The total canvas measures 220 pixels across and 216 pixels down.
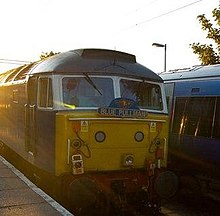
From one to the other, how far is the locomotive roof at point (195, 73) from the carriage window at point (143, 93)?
5.16ft

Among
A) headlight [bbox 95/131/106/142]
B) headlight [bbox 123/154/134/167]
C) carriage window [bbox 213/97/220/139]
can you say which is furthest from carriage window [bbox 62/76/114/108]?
carriage window [bbox 213/97/220/139]

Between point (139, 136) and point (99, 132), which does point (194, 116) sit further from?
point (99, 132)

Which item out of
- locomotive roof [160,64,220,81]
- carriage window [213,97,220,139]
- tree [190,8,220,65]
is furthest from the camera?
tree [190,8,220,65]

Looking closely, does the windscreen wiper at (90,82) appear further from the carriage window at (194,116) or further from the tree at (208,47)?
the tree at (208,47)

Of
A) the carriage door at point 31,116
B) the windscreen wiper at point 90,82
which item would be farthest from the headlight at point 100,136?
the carriage door at point 31,116

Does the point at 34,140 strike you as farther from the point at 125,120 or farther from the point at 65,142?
the point at 125,120

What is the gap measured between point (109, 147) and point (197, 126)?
9.52 ft

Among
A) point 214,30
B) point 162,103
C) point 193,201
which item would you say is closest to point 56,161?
point 162,103

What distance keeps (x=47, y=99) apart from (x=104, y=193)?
2.06 metres

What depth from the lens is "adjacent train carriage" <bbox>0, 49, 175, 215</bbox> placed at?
7090 millimetres

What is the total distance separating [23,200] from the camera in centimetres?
663

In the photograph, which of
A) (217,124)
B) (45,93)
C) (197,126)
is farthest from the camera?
(197,126)

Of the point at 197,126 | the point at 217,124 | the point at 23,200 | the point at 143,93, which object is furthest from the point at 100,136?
the point at 197,126

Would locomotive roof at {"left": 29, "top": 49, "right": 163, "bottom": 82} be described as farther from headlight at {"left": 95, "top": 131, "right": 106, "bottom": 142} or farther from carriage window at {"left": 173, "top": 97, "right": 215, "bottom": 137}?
carriage window at {"left": 173, "top": 97, "right": 215, "bottom": 137}
